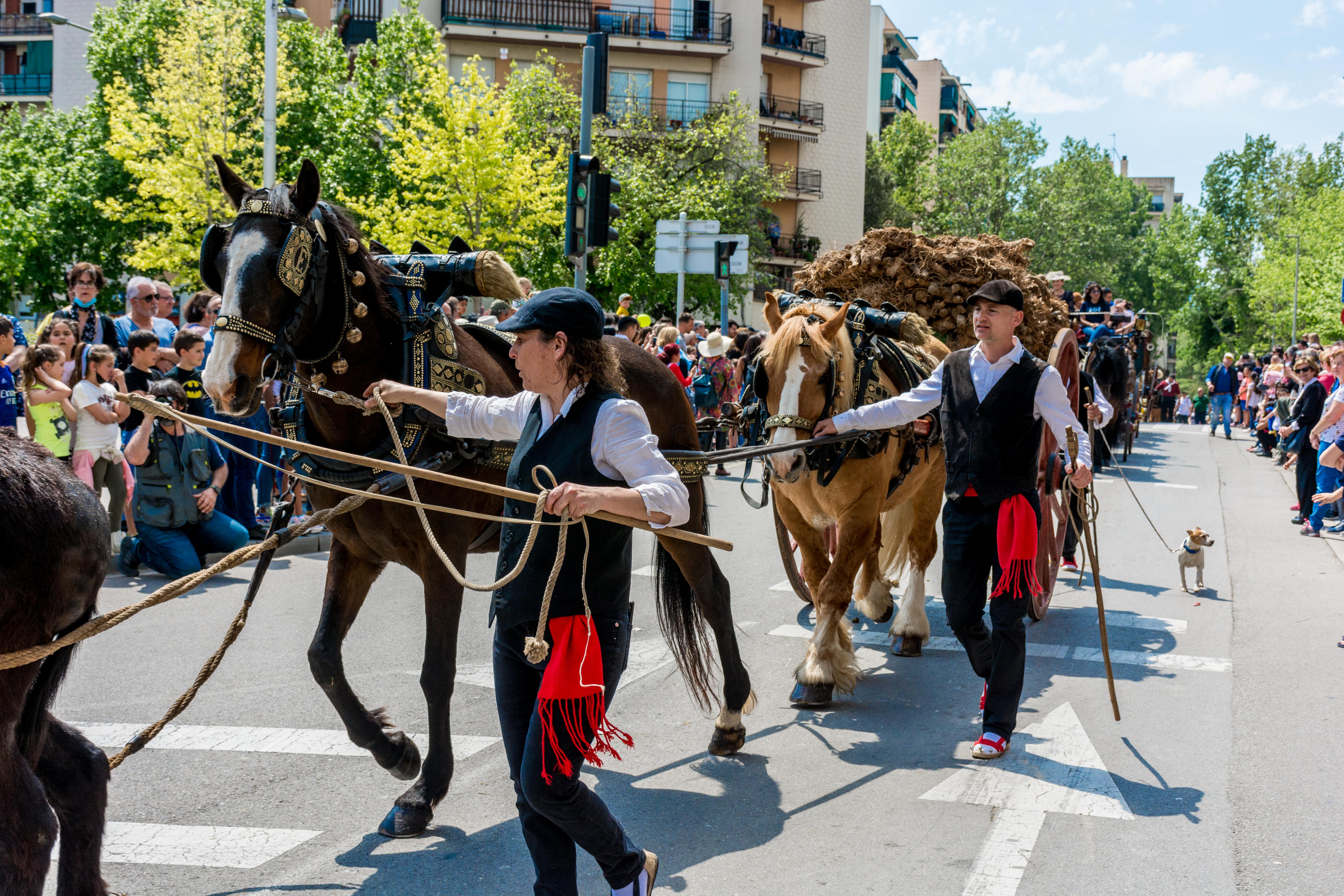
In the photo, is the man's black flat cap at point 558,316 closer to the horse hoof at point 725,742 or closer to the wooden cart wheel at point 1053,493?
the horse hoof at point 725,742

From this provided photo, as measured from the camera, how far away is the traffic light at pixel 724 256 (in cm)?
A: 1923

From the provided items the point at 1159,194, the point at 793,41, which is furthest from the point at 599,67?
the point at 1159,194

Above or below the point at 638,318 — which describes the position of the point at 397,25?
above

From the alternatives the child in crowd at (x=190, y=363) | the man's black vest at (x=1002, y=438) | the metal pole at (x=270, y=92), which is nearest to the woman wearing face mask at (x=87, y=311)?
the child in crowd at (x=190, y=363)

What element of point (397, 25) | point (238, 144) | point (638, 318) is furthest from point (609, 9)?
point (638, 318)

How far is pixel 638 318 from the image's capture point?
1853 cm

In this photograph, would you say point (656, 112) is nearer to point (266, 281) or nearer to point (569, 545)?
point (266, 281)

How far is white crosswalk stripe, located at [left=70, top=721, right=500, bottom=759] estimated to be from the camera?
5.39m

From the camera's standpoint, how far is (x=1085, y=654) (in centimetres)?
758

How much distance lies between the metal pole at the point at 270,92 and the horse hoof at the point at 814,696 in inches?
706

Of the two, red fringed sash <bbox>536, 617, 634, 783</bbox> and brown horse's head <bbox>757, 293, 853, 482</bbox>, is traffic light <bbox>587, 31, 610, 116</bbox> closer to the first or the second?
brown horse's head <bbox>757, 293, 853, 482</bbox>

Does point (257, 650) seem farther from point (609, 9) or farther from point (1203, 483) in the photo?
point (609, 9)

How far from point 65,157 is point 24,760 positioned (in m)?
41.0

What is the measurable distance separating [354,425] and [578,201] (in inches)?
299
